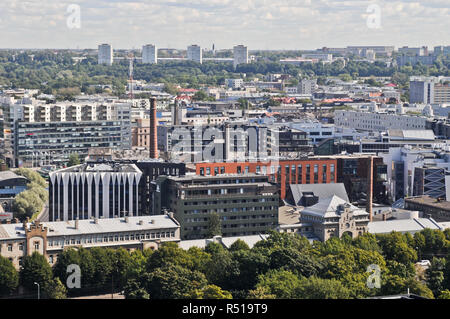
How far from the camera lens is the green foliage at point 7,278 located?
14.9m

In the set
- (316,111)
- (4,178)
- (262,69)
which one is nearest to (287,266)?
(4,178)

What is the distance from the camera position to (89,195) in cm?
2122

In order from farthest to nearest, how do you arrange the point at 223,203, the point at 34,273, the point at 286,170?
the point at 286,170 < the point at 223,203 < the point at 34,273

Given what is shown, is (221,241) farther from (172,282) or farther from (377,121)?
(377,121)

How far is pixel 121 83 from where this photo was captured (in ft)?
231

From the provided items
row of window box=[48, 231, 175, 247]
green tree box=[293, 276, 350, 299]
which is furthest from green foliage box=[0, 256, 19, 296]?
green tree box=[293, 276, 350, 299]

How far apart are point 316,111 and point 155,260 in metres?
36.9

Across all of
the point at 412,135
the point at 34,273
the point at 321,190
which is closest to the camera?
the point at 34,273

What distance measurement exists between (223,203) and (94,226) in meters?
3.06

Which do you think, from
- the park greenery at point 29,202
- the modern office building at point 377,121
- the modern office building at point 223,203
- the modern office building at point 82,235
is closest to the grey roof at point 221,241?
the modern office building at point 82,235

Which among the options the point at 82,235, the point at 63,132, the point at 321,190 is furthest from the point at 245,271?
the point at 63,132

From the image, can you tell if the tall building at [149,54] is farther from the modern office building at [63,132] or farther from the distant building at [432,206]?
the distant building at [432,206]

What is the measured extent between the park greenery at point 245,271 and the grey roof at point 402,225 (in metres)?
1.91

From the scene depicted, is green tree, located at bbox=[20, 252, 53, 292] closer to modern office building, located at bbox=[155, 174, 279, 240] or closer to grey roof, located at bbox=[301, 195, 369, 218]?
modern office building, located at bbox=[155, 174, 279, 240]
